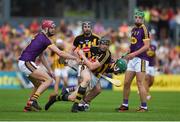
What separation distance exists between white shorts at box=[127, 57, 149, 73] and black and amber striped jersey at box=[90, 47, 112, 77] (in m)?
0.66

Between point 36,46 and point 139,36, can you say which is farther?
point 139,36

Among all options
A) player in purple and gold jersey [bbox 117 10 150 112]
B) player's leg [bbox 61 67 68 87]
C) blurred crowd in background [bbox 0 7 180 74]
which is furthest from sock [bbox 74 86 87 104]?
blurred crowd in background [bbox 0 7 180 74]

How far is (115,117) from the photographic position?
1616 centimetres

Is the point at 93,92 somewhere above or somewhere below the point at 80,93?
below

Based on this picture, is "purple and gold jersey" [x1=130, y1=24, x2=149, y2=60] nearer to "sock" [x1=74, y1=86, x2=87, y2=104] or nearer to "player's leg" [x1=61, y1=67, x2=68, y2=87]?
"sock" [x1=74, y1=86, x2=87, y2=104]

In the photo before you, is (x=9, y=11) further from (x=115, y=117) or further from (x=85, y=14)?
(x=115, y=117)

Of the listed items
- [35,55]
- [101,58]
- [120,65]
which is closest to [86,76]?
[101,58]

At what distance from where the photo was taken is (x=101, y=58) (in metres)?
17.9

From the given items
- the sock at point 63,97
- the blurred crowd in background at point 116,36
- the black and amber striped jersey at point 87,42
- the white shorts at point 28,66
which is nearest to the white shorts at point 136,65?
the black and amber striped jersey at point 87,42

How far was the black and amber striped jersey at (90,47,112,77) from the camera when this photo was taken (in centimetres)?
1789

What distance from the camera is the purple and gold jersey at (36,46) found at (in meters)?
17.8

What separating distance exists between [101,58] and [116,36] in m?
18.5

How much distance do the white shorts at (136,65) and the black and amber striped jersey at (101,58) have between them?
660 mm

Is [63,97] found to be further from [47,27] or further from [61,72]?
[61,72]
